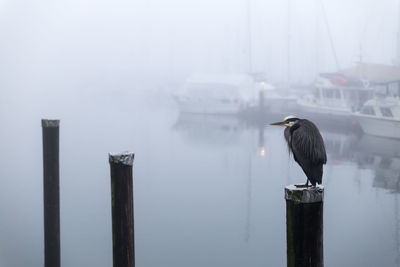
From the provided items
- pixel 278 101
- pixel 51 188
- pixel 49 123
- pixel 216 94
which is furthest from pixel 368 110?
pixel 49 123

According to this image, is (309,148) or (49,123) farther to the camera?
(49,123)

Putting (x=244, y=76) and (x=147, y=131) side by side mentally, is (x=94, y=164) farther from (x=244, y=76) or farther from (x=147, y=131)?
(x=244, y=76)

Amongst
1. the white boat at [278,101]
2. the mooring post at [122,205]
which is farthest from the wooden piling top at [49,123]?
the white boat at [278,101]

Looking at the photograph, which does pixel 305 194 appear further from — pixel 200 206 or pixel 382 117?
pixel 382 117

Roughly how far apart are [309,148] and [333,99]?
27.8 meters

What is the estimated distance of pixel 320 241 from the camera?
2.25m

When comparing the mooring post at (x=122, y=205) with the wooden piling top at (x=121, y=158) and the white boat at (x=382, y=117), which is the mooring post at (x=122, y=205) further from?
the white boat at (x=382, y=117)

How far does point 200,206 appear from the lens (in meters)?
9.75

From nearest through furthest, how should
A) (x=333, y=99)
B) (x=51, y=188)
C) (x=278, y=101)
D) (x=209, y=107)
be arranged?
(x=51, y=188) < (x=333, y=99) < (x=209, y=107) < (x=278, y=101)

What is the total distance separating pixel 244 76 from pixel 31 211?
38172 mm

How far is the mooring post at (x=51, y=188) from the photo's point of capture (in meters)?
4.29

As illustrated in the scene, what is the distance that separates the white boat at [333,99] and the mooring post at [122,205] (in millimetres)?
26618

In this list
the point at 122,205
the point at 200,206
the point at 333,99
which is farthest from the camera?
the point at 333,99

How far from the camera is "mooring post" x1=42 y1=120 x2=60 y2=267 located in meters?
4.29
